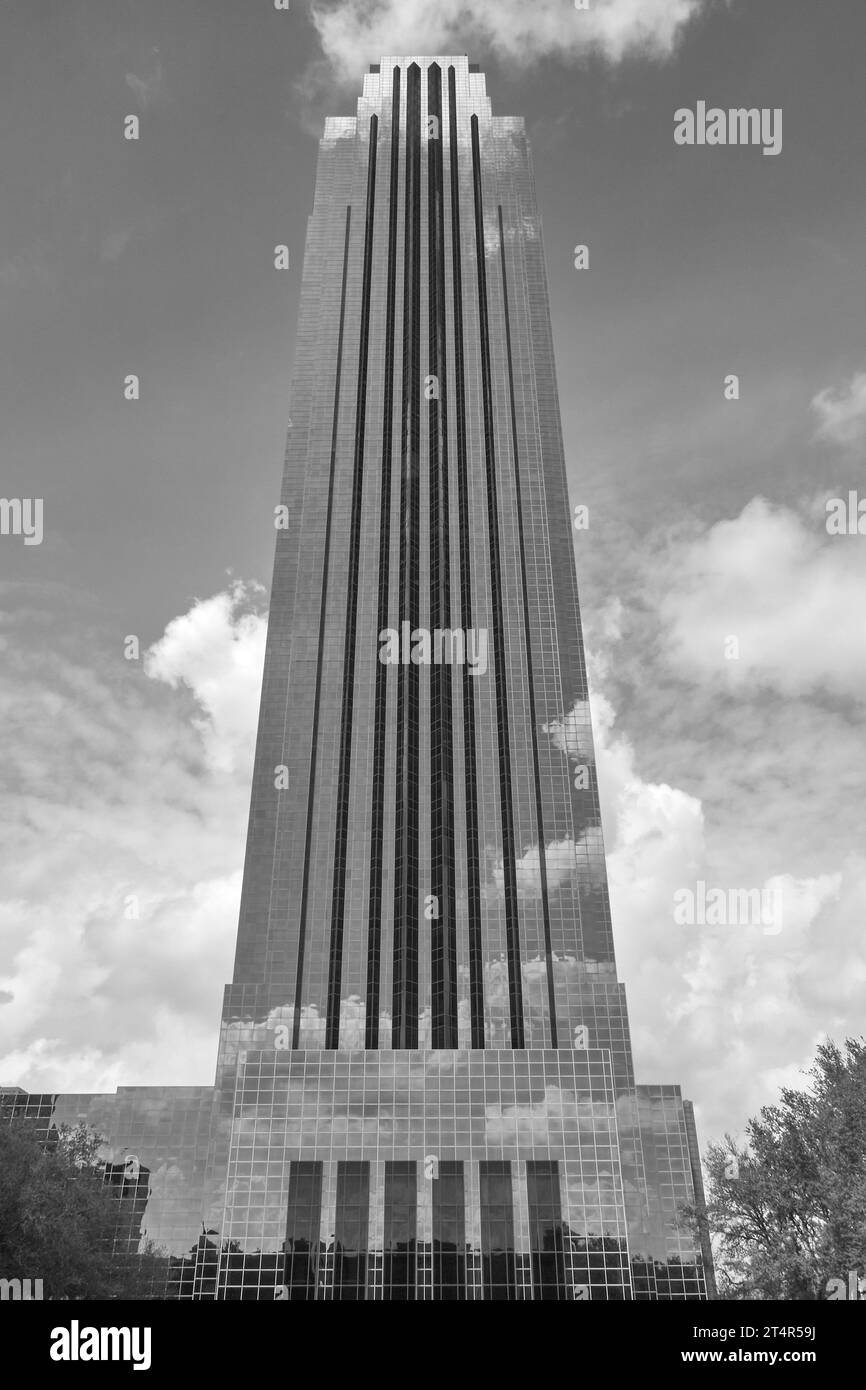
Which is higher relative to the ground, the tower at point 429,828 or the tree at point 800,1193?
the tower at point 429,828

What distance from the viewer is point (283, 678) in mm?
113312

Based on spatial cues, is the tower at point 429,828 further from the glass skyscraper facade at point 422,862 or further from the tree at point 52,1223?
the tree at point 52,1223

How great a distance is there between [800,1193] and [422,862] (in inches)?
2053

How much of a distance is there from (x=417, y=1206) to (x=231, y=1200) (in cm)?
1284

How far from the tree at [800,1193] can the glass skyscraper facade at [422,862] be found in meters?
17.4

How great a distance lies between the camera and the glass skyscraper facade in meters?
72.8

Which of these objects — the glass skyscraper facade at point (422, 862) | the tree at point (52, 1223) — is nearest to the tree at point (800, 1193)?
the glass skyscraper facade at point (422, 862)

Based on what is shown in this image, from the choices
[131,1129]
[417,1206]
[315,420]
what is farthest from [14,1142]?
[315,420]

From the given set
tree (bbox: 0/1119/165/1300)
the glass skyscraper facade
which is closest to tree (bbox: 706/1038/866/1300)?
the glass skyscraper facade

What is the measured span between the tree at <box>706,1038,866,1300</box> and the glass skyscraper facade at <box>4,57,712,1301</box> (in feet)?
57.2

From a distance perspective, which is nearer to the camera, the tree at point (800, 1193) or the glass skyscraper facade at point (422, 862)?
the tree at point (800, 1193)

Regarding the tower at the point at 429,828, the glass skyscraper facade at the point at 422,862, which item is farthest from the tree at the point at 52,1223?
the tower at the point at 429,828

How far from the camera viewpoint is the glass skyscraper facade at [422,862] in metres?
72.8

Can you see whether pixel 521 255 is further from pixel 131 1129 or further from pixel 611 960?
pixel 131 1129
